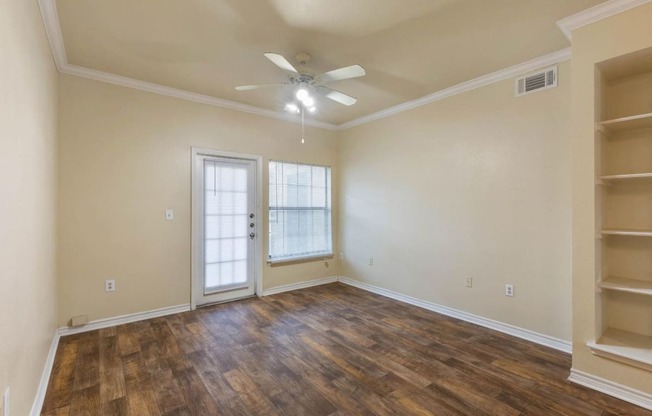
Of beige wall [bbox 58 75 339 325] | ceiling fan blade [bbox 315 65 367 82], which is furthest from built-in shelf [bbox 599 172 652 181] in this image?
beige wall [bbox 58 75 339 325]

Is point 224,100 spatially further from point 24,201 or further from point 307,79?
point 24,201

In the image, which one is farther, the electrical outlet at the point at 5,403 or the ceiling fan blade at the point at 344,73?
the ceiling fan blade at the point at 344,73

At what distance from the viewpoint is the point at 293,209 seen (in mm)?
4723

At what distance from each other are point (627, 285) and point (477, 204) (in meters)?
1.42

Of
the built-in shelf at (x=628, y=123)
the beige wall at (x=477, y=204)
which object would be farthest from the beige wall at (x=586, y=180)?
the beige wall at (x=477, y=204)

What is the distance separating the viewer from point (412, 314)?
361cm

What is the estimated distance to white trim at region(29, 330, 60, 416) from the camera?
1.85 meters

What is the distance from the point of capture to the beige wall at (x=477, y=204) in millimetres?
2773

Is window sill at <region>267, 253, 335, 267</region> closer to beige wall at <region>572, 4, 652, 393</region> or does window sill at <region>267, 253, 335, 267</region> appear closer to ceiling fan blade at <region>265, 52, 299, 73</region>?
ceiling fan blade at <region>265, 52, 299, 73</region>

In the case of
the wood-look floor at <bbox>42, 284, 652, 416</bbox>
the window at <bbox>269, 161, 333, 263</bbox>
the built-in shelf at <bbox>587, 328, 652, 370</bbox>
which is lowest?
the wood-look floor at <bbox>42, 284, 652, 416</bbox>

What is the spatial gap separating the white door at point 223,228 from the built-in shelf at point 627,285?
374cm

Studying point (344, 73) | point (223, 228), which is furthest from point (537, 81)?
point (223, 228)

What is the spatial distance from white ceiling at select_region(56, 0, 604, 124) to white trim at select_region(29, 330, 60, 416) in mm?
2630

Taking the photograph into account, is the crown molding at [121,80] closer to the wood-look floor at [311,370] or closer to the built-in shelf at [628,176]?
the wood-look floor at [311,370]
